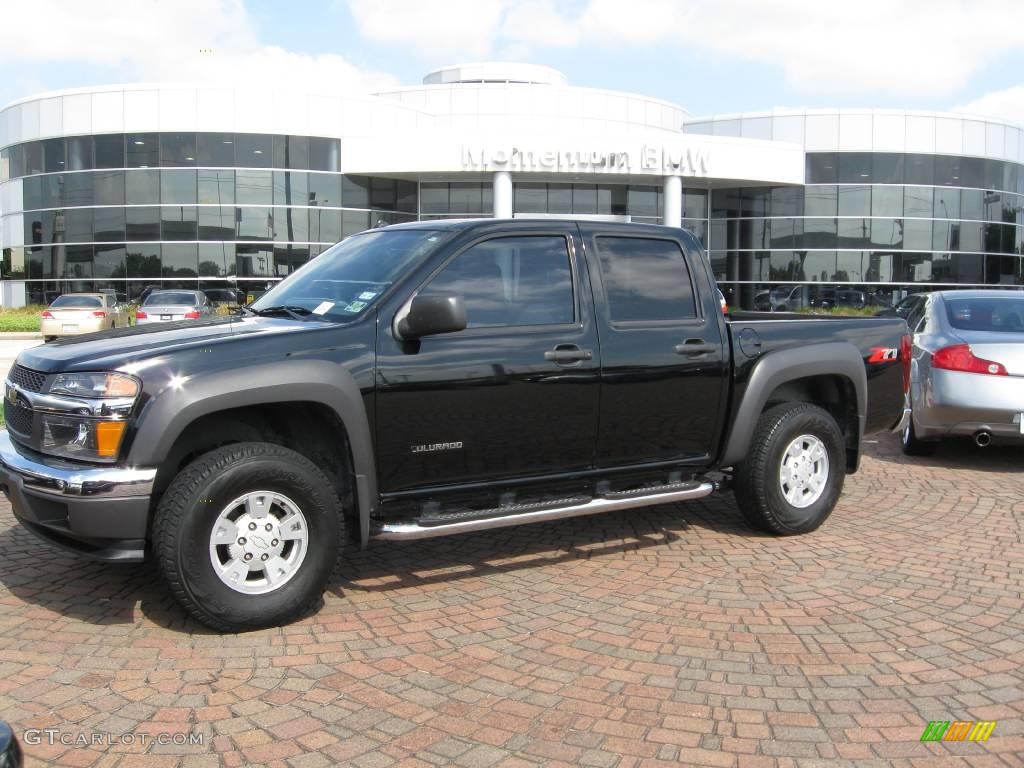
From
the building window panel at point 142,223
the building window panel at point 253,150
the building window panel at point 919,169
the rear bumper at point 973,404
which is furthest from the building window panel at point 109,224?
the rear bumper at point 973,404

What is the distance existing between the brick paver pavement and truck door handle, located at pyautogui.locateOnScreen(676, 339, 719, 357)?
1.25 m

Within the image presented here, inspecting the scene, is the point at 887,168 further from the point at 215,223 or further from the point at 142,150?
the point at 142,150

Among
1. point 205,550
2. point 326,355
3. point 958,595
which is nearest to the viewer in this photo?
point 205,550

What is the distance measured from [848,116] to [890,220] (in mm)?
4823

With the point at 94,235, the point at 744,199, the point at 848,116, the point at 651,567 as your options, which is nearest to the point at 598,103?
the point at 744,199

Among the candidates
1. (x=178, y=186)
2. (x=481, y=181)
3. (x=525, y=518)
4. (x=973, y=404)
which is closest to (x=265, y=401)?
(x=525, y=518)

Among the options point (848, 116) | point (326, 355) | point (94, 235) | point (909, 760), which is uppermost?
point (848, 116)

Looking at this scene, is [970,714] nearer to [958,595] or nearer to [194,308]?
[958,595]

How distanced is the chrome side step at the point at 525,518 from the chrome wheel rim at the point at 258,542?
0.41 m

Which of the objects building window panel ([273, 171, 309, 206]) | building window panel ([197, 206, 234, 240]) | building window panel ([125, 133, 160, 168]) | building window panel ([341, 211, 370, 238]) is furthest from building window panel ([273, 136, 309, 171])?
building window panel ([125, 133, 160, 168])

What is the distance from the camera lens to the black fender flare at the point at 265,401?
13.6 feet

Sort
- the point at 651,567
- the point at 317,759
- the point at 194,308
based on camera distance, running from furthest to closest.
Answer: the point at 194,308 < the point at 651,567 < the point at 317,759

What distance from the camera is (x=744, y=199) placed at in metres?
42.4

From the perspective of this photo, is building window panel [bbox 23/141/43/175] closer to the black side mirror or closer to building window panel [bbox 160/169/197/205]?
building window panel [bbox 160/169/197/205]
